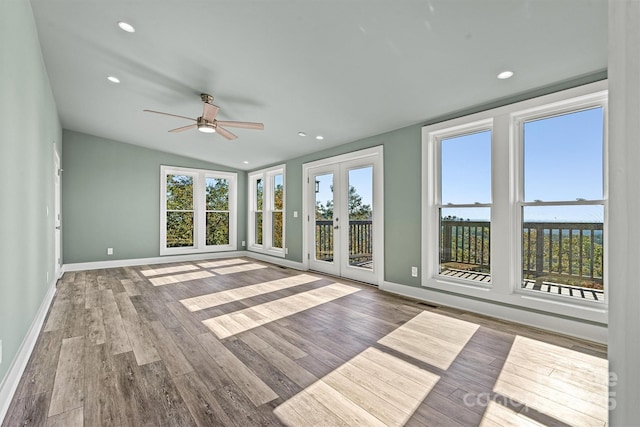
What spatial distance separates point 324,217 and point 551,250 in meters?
3.31

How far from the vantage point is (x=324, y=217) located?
539cm

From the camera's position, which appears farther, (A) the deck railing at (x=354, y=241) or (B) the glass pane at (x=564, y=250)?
(A) the deck railing at (x=354, y=241)

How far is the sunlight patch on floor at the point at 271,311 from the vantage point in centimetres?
282

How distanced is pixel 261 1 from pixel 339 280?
150 inches

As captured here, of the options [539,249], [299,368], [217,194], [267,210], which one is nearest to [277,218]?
[267,210]

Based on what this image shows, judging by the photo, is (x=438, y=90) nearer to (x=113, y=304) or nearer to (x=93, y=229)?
(x=113, y=304)

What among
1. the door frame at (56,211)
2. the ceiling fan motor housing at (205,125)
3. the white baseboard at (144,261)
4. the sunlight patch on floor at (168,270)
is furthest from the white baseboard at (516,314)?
the door frame at (56,211)

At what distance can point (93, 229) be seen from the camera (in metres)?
5.71

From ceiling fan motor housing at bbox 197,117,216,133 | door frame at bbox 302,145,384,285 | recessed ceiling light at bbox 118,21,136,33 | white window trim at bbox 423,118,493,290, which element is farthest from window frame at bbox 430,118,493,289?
recessed ceiling light at bbox 118,21,136,33

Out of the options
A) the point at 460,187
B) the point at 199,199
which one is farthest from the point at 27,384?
the point at 199,199

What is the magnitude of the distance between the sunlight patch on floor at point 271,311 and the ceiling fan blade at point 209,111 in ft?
7.33

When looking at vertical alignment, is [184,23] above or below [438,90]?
→ above

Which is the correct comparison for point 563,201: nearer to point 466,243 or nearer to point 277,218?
point 466,243

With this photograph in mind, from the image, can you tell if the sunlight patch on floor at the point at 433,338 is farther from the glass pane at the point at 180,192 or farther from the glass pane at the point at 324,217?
the glass pane at the point at 180,192
